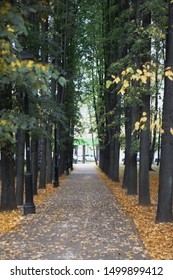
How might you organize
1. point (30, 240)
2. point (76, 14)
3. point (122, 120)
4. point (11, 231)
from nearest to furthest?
point (30, 240)
point (11, 231)
point (122, 120)
point (76, 14)

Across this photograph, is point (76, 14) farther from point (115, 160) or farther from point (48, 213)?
point (48, 213)

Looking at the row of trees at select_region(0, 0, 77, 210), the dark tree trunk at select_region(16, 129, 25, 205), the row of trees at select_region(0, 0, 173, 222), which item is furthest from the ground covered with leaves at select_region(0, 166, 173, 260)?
the row of trees at select_region(0, 0, 77, 210)

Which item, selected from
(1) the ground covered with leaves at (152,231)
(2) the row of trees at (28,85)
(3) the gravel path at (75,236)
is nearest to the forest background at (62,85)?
(2) the row of trees at (28,85)

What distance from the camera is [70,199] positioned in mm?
20016

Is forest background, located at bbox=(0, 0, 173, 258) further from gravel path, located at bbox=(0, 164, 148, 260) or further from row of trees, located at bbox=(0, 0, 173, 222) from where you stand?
gravel path, located at bbox=(0, 164, 148, 260)

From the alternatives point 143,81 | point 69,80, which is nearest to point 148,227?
point 143,81

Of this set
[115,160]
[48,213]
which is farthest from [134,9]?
[115,160]

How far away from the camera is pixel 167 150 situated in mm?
12234

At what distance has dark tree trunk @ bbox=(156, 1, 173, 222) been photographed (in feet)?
39.6

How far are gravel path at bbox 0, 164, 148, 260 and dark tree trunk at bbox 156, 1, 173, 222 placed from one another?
1049 millimetres

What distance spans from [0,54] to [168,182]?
7.63 metres

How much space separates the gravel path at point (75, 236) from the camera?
880 centimetres

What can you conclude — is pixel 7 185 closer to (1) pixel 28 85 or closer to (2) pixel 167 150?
(2) pixel 167 150

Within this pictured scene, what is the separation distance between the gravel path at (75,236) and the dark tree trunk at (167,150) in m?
1.05
